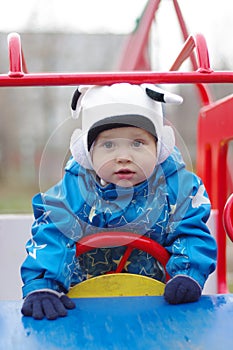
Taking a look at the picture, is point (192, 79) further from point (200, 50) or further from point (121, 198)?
point (121, 198)

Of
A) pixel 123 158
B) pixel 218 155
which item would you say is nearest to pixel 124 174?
pixel 123 158

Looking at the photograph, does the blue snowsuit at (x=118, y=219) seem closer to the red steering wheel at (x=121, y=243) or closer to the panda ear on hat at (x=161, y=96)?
the red steering wheel at (x=121, y=243)

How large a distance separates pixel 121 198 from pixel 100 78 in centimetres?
23

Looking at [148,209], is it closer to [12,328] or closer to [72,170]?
[72,170]

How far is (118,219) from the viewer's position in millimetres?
1170

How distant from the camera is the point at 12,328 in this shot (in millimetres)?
979

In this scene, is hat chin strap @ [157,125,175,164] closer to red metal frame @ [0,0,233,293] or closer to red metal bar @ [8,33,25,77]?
red metal frame @ [0,0,233,293]

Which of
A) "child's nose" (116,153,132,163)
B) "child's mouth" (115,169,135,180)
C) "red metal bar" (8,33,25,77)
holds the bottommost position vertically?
"child's mouth" (115,169,135,180)

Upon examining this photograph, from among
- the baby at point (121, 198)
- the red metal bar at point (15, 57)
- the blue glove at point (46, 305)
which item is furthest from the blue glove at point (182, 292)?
the red metal bar at point (15, 57)

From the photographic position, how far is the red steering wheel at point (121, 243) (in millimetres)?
1170

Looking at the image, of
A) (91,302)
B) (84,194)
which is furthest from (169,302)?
(84,194)

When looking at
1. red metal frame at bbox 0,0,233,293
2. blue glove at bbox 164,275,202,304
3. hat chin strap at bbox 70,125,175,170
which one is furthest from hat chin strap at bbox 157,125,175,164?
blue glove at bbox 164,275,202,304

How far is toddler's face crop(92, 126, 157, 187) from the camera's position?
3.64 ft

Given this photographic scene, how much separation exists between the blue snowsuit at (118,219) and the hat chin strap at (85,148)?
27 millimetres
